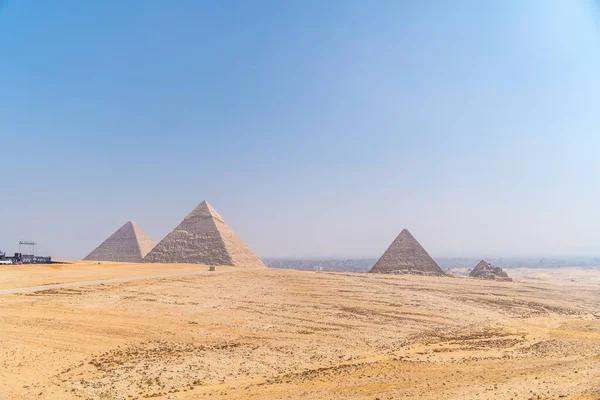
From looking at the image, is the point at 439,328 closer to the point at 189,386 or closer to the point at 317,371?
the point at 317,371

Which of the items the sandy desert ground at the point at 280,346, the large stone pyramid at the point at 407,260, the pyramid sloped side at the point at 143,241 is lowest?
the sandy desert ground at the point at 280,346

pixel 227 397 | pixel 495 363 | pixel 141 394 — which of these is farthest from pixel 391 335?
pixel 141 394

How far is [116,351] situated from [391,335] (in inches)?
360

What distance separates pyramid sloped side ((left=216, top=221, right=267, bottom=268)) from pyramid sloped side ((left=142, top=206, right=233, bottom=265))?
82 cm

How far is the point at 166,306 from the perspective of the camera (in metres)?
18.0

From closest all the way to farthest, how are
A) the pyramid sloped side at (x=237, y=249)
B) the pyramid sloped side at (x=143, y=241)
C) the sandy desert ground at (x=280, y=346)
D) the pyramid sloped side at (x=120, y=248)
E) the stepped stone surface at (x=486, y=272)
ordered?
the sandy desert ground at (x=280, y=346)
the stepped stone surface at (x=486, y=272)
the pyramid sloped side at (x=237, y=249)
the pyramid sloped side at (x=120, y=248)
the pyramid sloped side at (x=143, y=241)

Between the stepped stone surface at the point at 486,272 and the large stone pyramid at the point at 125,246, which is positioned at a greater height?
the large stone pyramid at the point at 125,246

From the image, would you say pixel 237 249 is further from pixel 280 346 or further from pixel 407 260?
pixel 280 346

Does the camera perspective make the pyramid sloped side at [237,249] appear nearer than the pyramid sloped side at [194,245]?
No

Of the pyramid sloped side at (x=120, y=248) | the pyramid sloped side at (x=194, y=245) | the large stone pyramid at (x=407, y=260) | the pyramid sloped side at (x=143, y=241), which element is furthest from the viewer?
the pyramid sloped side at (x=143, y=241)

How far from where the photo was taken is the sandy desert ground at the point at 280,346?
873 centimetres

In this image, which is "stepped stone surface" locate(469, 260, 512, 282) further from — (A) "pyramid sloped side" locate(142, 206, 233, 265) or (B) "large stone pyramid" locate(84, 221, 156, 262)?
(B) "large stone pyramid" locate(84, 221, 156, 262)

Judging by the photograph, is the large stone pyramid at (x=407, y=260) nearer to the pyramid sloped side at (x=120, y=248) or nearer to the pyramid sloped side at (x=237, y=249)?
the pyramid sloped side at (x=237, y=249)

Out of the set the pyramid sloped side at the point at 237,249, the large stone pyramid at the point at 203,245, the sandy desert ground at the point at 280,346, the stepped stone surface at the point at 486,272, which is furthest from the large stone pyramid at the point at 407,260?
the sandy desert ground at the point at 280,346
